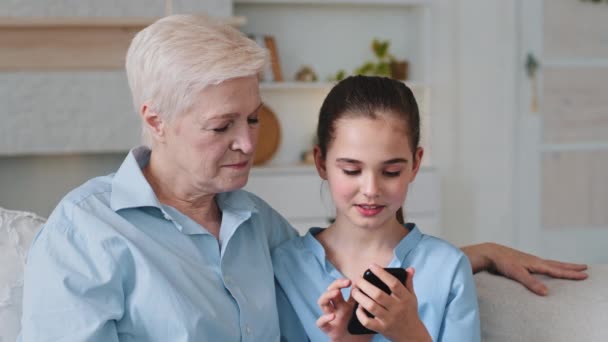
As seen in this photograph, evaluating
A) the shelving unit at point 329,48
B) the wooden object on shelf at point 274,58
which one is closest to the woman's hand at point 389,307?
the shelving unit at point 329,48

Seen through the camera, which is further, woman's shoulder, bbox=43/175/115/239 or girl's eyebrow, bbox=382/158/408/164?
girl's eyebrow, bbox=382/158/408/164

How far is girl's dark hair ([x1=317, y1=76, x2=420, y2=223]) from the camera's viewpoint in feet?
5.59

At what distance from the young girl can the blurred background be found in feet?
9.09

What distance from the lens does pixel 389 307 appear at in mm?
1453

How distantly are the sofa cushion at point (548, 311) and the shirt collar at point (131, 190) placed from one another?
705 mm

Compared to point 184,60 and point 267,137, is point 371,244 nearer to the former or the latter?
point 184,60

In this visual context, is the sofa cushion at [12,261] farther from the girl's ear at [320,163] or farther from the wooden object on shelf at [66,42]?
the wooden object on shelf at [66,42]

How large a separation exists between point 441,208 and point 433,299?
3.68 meters

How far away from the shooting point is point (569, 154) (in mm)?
5426

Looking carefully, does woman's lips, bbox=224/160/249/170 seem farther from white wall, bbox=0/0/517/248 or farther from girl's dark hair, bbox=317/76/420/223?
white wall, bbox=0/0/517/248

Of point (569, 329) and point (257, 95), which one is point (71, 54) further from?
point (569, 329)

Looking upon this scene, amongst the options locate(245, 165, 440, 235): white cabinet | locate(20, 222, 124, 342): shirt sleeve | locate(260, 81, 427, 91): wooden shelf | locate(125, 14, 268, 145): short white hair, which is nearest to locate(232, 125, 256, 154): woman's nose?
locate(125, 14, 268, 145): short white hair

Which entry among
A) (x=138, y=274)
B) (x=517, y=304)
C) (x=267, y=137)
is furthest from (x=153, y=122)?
(x=267, y=137)

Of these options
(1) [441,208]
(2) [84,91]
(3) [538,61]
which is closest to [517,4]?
(3) [538,61]
